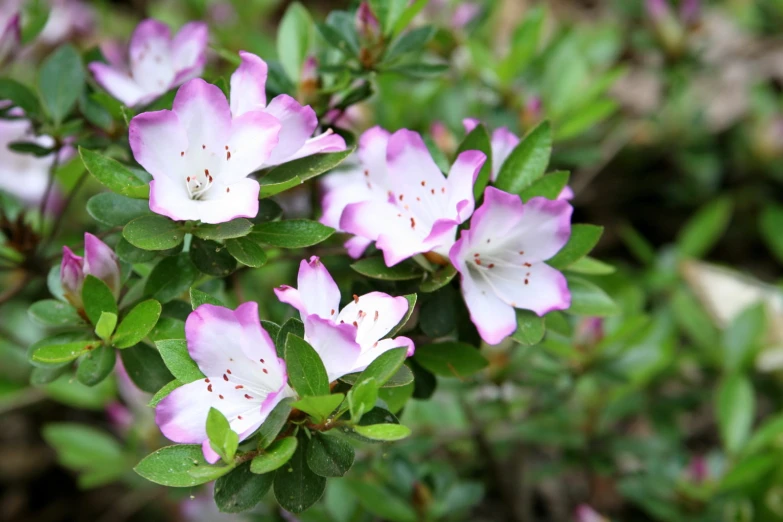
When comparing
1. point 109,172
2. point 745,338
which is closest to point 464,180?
point 109,172

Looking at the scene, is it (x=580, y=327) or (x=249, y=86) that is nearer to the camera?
(x=249, y=86)

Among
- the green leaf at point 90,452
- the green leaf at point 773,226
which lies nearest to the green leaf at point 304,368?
the green leaf at point 90,452

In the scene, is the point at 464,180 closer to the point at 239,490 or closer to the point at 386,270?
the point at 386,270

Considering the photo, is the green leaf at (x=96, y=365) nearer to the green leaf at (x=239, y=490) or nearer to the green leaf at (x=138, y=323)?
the green leaf at (x=138, y=323)

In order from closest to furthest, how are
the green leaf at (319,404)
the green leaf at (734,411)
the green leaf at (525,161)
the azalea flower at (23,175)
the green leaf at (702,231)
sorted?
the green leaf at (319,404)
the green leaf at (525,161)
the green leaf at (734,411)
the azalea flower at (23,175)
the green leaf at (702,231)

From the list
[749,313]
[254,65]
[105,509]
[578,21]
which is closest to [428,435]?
[749,313]

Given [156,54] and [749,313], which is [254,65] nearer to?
[156,54]
